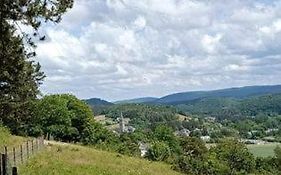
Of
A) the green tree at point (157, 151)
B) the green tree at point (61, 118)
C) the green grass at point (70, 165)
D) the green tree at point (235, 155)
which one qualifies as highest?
the green tree at point (61, 118)

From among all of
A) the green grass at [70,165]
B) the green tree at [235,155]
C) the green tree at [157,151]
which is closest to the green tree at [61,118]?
the green tree at [157,151]

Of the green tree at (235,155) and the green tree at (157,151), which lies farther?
the green tree at (235,155)

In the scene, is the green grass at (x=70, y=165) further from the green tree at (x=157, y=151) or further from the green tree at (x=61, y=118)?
the green tree at (x=157, y=151)

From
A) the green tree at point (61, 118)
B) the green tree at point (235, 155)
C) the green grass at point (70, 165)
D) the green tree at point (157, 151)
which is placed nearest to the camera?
the green grass at point (70, 165)

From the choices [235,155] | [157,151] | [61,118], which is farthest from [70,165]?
[235,155]

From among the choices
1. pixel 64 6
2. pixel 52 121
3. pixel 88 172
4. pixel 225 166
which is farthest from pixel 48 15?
pixel 225 166

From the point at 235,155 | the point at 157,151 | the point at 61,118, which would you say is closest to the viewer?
the point at 61,118

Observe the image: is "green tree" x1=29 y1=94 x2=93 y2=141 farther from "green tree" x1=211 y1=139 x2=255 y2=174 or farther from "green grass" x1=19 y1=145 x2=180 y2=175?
"green grass" x1=19 y1=145 x2=180 y2=175

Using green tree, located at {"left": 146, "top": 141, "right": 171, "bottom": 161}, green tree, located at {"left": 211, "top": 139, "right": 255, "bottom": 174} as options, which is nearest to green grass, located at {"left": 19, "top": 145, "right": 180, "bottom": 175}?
green tree, located at {"left": 146, "top": 141, "right": 171, "bottom": 161}

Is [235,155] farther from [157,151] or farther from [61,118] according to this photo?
[61,118]

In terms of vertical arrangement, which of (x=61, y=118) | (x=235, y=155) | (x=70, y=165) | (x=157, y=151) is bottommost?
(x=235, y=155)

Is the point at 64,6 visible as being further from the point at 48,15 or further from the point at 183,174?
the point at 183,174

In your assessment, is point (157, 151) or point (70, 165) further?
point (157, 151)

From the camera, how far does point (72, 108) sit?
4419 inches
